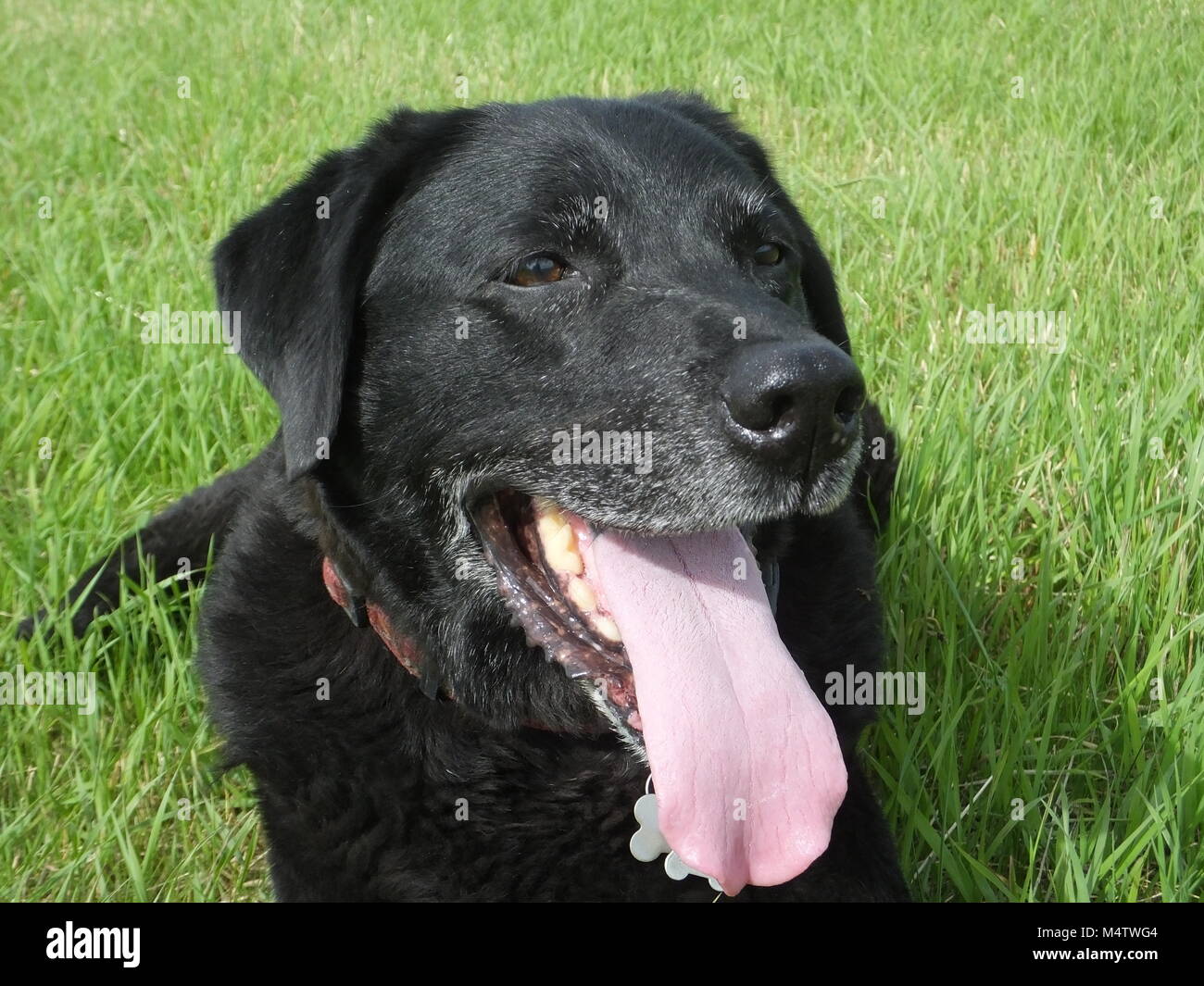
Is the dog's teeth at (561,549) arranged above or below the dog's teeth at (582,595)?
above

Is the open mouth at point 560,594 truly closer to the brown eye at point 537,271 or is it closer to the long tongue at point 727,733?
the long tongue at point 727,733

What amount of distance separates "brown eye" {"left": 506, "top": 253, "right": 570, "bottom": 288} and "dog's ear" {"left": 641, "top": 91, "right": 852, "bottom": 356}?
2.39 ft

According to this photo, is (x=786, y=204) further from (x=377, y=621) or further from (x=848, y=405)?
(x=377, y=621)

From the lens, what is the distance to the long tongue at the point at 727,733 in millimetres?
2107

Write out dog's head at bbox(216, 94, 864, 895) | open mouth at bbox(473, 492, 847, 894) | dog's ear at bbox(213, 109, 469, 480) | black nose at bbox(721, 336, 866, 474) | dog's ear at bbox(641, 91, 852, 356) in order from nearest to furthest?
black nose at bbox(721, 336, 866, 474) < open mouth at bbox(473, 492, 847, 894) < dog's head at bbox(216, 94, 864, 895) < dog's ear at bbox(213, 109, 469, 480) < dog's ear at bbox(641, 91, 852, 356)

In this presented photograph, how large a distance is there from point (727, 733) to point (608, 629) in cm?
30

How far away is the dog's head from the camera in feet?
7.27

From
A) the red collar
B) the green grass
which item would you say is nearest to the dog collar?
the red collar

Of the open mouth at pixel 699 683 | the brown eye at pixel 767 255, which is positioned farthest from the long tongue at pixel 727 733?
the brown eye at pixel 767 255

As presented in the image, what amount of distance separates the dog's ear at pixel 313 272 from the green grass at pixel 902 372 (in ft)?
3.25

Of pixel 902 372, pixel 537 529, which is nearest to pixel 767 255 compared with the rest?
pixel 537 529

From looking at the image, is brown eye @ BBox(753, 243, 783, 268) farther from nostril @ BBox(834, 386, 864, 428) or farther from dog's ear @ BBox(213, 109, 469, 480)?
dog's ear @ BBox(213, 109, 469, 480)

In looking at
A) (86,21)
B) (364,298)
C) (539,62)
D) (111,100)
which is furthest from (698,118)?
(86,21)

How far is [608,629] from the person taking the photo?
2.26 metres
